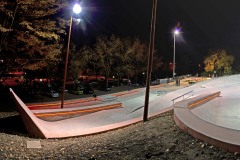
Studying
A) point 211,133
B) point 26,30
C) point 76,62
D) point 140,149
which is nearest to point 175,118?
point 211,133

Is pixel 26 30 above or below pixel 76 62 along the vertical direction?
above

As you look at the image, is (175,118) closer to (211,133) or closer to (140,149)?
(211,133)

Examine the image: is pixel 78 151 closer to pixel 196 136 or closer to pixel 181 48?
pixel 196 136

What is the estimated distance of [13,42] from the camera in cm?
2216

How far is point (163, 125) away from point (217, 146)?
403 centimetres

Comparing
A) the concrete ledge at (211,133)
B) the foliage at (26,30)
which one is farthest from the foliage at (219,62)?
the concrete ledge at (211,133)

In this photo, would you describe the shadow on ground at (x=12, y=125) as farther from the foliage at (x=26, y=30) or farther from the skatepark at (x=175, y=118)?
the foliage at (x=26, y=30)

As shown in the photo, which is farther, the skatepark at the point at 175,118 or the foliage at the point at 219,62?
the foliage at the point at 219,62

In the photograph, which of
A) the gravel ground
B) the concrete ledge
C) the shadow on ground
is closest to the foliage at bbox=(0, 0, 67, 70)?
the shadow on ground

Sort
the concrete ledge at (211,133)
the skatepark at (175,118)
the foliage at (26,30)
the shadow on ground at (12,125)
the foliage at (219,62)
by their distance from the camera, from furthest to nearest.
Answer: the foliage at (219,62)
the foliage at (26,30)
the shadow on ground at (12,125)
the skatepark at (175,118)
the concrete ledge at (211,133)

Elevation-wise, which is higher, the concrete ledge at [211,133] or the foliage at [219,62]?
the foliage at [219,62]

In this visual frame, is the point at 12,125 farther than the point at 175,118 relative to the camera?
Yes

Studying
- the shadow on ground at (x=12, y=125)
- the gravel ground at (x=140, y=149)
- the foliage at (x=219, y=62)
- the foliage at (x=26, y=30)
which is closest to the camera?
the gravel ground at (x=140, y=149)

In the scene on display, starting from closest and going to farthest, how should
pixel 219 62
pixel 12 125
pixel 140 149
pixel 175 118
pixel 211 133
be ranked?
pixel 211 133, pixel 140 149, pixel 175 118, pixel 12 125, pixel 219 62
